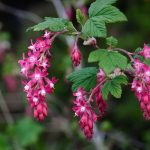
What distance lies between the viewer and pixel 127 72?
244 centimetres

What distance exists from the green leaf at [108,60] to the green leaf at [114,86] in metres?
0.12

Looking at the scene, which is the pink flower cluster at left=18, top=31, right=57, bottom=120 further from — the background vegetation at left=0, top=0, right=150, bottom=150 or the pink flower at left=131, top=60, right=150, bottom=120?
the background vegetation at left=0, top=0, right=150, bottom=150

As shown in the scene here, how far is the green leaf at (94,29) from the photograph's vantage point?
228cm

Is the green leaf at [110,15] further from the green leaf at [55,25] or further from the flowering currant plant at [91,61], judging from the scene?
the green leaf at [55,25]

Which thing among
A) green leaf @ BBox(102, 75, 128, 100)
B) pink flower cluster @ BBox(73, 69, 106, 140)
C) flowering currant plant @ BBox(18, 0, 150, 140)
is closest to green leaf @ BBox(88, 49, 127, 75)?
flowering currant plant @ BBox(18, 0, 150, 140)

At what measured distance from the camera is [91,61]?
2234 millimetres

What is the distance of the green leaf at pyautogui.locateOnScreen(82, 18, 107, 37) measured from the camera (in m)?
2.28

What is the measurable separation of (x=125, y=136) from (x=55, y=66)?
142 cm

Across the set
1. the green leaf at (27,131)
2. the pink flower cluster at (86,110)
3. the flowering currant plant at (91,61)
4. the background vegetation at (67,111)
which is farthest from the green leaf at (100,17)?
the green leaf at (27,131)

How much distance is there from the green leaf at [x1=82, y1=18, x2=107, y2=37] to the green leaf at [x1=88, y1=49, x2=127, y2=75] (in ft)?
0.30

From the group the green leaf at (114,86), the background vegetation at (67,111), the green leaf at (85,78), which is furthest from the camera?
the background vegetation at (67,111)

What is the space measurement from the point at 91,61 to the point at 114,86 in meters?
0.22

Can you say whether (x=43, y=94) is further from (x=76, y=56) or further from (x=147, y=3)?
(x=147, y=3)

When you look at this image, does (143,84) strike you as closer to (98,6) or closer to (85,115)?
(85,115)
